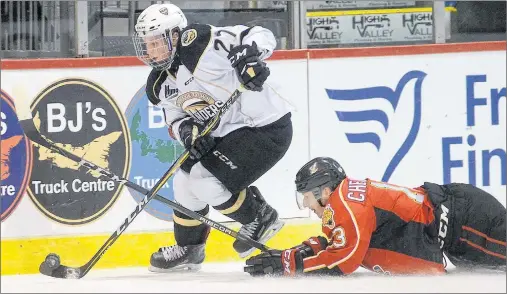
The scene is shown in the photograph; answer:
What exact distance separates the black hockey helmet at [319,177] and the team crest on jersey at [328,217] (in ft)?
0.38

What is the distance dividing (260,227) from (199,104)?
19.8 inches

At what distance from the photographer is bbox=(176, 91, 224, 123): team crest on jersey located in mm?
3639

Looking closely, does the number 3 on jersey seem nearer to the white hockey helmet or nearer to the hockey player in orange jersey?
the hockey player in orange jersey

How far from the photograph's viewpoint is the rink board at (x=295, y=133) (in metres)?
3.98

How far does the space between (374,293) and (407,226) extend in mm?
512

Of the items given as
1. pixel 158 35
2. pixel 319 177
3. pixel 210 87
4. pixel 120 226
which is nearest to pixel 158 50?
pixel 158 35

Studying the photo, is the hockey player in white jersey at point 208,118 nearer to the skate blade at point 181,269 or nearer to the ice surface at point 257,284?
the skate blade at point 181,269

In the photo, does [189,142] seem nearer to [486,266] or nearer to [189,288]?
[189,288]

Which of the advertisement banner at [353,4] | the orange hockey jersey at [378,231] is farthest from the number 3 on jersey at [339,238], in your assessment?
the advertisement banner at [353,4]

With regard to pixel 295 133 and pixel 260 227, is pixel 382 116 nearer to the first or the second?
pixel 295 133

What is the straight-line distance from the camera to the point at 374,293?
2.71 m

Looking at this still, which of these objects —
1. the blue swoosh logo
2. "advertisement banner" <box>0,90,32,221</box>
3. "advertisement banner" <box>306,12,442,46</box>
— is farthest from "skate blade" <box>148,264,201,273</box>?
"advertisement banner" <box>306,12,442,46</box>

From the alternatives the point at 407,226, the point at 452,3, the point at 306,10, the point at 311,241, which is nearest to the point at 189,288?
the point at 311,241

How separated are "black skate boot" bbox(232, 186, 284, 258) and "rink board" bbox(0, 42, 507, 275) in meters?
0.33
